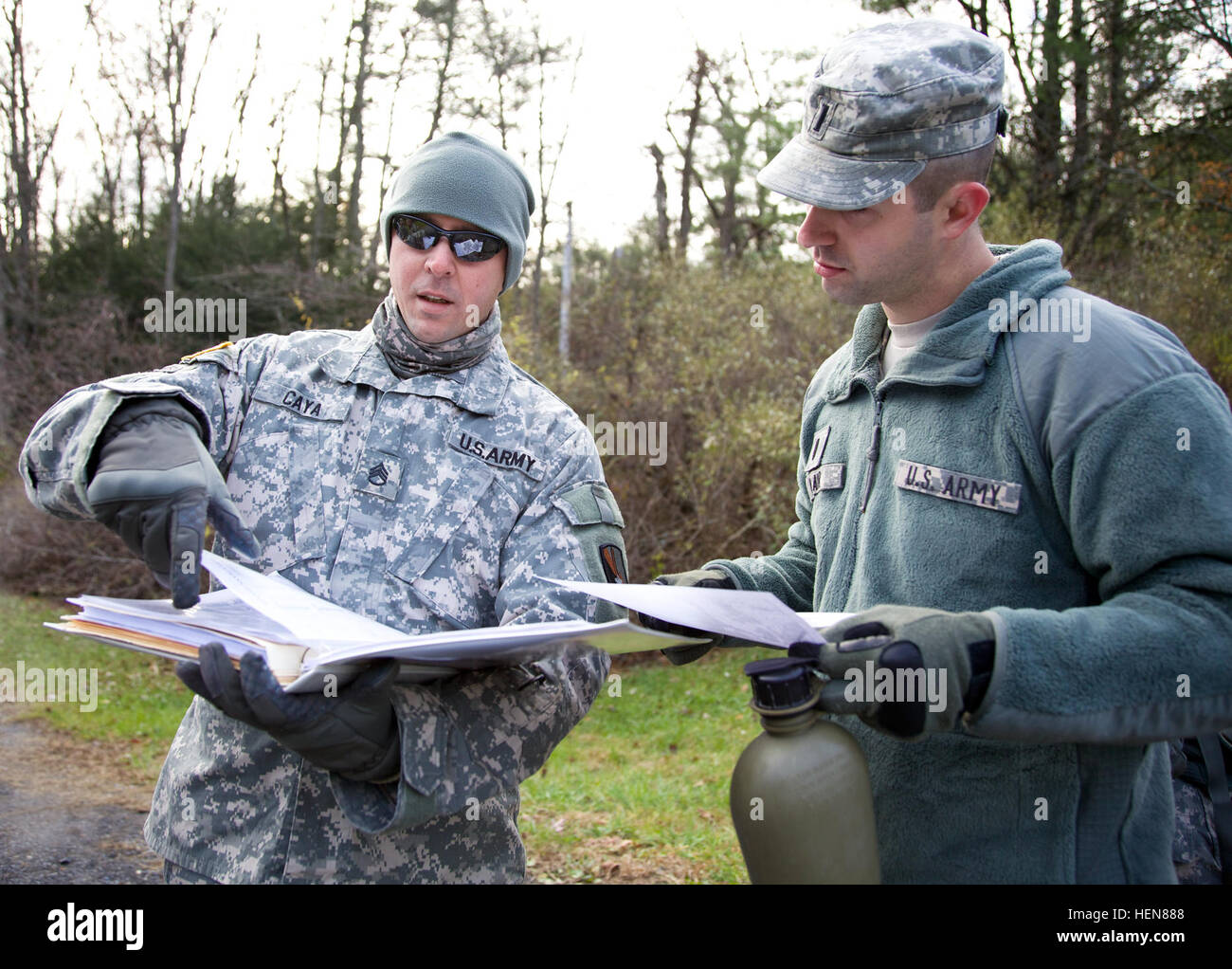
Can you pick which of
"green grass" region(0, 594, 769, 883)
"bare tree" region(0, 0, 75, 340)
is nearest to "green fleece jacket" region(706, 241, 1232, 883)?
"green grass" region(0, 594, 769, 883)

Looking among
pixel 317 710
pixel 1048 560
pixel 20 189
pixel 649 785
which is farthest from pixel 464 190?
pixel 20 189

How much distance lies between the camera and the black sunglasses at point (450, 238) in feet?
7.69

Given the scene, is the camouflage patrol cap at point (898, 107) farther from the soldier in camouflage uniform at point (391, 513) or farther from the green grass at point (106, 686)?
the green grass at point (106, 686)

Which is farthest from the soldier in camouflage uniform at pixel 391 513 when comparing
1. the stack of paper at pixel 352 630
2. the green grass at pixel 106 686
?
the green grass at pixel 106 686

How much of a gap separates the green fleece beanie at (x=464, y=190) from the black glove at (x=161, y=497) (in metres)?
0.75

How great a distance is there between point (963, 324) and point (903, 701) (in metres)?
0.71

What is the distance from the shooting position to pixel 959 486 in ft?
5.62

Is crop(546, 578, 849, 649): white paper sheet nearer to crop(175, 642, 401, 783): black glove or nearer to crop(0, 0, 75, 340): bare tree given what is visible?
crop(175, 642, 401, 783): black glove

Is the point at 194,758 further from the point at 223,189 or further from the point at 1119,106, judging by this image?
the point at 223,189

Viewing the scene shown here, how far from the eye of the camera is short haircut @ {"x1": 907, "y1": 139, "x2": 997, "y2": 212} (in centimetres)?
175

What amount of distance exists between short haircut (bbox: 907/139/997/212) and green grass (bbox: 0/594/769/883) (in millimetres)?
2180

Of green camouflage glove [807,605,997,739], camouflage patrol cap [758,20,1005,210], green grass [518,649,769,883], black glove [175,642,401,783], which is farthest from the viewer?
green grass [518,649,769,883]

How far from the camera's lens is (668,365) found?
12055 mm
